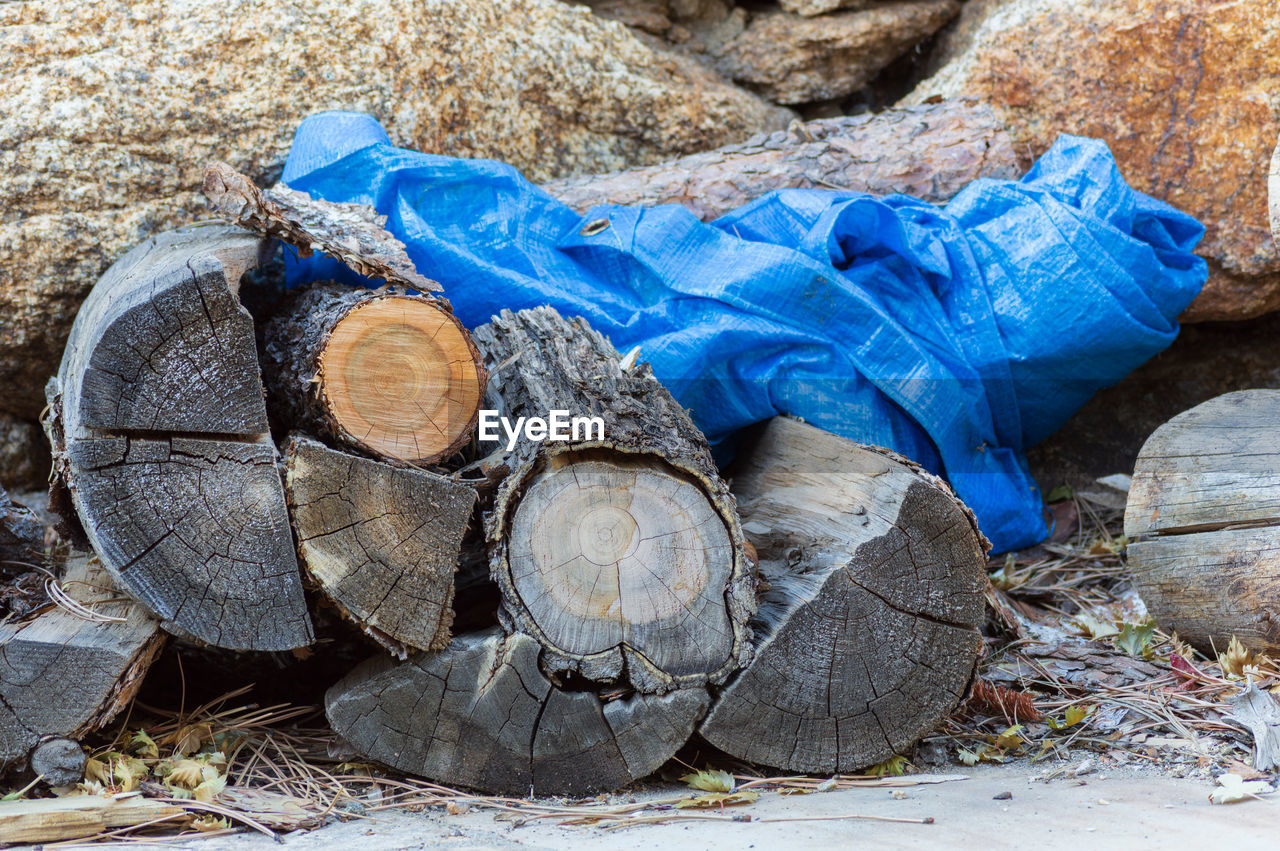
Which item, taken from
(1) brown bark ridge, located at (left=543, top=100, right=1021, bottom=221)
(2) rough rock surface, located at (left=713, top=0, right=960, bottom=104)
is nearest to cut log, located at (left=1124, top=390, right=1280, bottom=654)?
(1) brown bark ridge, located at (left=543, top=100, right=1021, bottom=221)

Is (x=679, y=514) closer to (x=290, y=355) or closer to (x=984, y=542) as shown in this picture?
A: (x=984, y=542)

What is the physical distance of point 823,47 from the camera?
4.75 meters

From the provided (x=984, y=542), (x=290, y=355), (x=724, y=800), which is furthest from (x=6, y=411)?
(x=984, y=542)

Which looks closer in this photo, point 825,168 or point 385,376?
point 385,376

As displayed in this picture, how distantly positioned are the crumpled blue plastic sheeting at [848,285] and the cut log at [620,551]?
1.98 ft

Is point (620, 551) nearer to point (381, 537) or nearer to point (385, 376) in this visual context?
point (381, 537)

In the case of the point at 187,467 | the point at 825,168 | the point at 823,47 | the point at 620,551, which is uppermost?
the point at 823,47

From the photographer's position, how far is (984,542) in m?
2.37

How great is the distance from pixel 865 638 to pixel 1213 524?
1.11 meters

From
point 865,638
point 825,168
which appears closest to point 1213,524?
point 865,638

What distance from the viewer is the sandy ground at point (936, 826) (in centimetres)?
175

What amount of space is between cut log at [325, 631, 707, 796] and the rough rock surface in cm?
344

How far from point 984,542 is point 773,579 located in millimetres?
487

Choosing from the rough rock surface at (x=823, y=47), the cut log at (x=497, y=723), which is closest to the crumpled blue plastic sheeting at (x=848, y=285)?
the cut log at (x=497, y=723)
